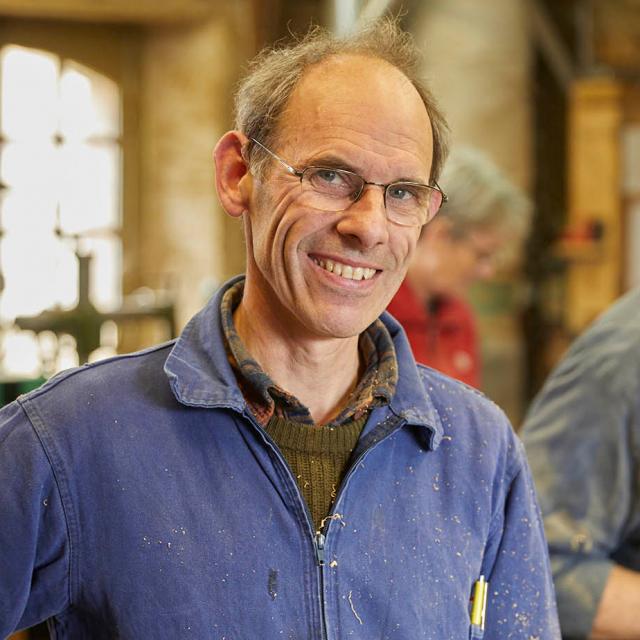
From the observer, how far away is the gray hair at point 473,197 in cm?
325

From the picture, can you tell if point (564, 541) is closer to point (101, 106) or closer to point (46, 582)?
point (46, 582)

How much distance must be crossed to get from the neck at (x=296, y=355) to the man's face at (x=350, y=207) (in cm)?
3

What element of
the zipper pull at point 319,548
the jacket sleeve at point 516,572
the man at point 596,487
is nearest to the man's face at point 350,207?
the zipper pull at point 319,548

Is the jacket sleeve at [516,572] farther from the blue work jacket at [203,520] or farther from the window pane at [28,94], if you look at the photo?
the window pane at [28,94]

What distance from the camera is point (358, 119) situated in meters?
1.36

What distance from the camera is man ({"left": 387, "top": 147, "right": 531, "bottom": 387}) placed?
3.25m

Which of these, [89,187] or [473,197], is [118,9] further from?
[473,197]

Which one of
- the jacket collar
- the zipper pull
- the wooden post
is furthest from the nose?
the wooden post

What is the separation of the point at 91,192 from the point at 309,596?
16.9 ft

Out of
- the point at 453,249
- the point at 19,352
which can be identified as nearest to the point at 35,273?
the point at 19,352

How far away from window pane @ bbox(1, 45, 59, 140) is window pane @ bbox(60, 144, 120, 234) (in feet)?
0.65

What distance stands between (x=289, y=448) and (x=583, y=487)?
2.52 ft

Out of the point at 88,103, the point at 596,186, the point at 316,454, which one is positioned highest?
the point at 88,103

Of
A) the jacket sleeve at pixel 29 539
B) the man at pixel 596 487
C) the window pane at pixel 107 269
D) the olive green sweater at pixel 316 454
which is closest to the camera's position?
the jacket sleeve at pixel 29 539
